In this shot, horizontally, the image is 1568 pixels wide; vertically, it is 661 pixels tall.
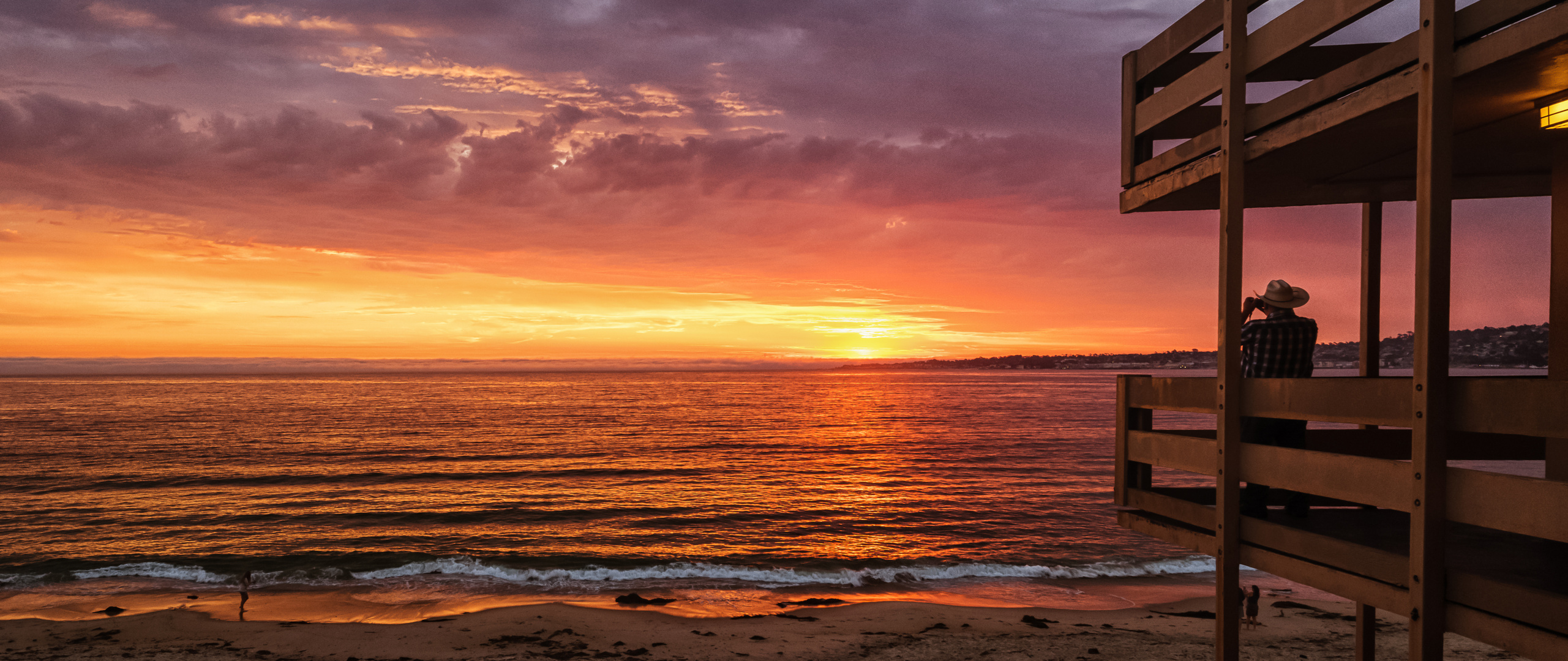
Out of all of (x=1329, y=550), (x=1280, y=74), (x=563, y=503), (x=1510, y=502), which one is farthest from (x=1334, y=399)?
(x=563, y=503)

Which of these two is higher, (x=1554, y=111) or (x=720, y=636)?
(x=1554, y=111)

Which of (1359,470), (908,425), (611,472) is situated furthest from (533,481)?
(908,425)

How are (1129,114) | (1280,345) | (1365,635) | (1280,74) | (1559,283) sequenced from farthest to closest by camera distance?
(1365,635) < (1129,114) < (1280,345) < (1280,74) < (1559,283)

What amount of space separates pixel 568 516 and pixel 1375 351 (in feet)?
70.4

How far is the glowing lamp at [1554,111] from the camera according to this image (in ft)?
13.3

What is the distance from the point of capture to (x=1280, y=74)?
5160mm

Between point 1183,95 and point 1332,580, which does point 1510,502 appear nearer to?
point 1332,580

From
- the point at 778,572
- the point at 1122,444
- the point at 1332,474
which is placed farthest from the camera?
the point at 778,572

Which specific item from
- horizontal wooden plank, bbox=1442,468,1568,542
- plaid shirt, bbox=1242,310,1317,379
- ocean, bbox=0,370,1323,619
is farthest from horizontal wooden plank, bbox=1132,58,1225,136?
ocean, bbox=0,370,1323,619

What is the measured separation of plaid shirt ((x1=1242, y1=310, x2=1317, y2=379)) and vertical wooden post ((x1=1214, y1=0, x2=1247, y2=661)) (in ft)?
3.68

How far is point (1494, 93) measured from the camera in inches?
155

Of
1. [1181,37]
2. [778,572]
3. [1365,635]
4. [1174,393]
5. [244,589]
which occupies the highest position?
[1181,37]

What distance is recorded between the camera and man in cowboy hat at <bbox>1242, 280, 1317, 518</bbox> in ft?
19.7

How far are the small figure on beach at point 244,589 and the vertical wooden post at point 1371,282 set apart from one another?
17179 mm
